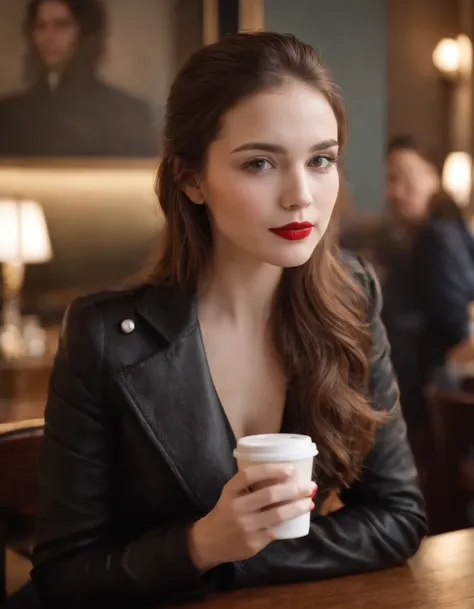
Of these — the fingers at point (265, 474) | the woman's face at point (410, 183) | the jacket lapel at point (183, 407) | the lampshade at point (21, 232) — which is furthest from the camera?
the woman's face at point (410, 183)

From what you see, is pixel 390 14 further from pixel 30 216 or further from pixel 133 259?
pixel 30 216

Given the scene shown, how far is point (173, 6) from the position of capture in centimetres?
539

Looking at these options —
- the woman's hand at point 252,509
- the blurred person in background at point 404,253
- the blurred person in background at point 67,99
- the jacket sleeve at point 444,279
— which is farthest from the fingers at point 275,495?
the blurred person in background at point 67,99

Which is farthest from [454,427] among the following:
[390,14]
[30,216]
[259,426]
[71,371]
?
[390,14]

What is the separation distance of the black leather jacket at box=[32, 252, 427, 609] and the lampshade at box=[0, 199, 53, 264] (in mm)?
3115

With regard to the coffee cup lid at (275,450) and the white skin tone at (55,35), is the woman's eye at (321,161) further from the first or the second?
the white skin tone at (55,35)

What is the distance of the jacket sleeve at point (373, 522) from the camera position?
1451 millimetres

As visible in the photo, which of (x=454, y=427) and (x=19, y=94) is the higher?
(x=19, y=94)

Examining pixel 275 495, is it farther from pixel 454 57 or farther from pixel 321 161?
pixel 454 57

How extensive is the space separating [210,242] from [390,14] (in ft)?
16.4

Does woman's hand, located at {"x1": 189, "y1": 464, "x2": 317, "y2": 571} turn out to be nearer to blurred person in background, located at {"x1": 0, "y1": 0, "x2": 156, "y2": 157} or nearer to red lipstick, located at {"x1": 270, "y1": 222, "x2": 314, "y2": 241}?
red lipstick, located at {"x1": 270, "y1": 222, "x2": 314, "y2": 241}

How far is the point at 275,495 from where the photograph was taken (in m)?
1.25

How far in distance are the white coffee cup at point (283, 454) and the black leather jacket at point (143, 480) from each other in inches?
6.7

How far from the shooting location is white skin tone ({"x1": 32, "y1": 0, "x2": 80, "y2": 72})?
16.7ft
